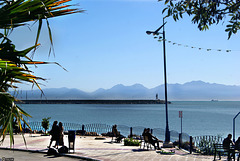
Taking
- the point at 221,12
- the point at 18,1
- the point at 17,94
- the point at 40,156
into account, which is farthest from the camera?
the point at 40,156

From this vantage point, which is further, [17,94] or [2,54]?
[17,94]

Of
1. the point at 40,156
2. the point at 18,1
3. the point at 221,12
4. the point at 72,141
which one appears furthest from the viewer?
the point at 72,141

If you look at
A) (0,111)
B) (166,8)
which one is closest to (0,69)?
(0,111)

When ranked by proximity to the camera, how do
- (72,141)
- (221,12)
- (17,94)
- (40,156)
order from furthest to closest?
(72,141) → (40,156) → (221,12) → (17,94)

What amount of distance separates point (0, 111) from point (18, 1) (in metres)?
2.01

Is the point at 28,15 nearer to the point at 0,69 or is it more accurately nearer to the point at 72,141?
the point at 0,69

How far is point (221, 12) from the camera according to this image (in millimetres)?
7777

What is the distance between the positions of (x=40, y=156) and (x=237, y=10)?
1112 cm

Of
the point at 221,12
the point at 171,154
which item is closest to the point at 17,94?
the point at 221,12

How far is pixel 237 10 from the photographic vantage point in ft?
25.6

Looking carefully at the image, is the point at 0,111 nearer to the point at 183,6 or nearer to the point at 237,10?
the point at 183,6

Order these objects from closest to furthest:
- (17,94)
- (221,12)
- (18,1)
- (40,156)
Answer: (18,1), (17,94), (221,12), (40,156)

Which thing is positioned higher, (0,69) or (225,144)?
(0,69)

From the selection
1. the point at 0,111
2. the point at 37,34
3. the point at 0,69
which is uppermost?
the point at 37,34
